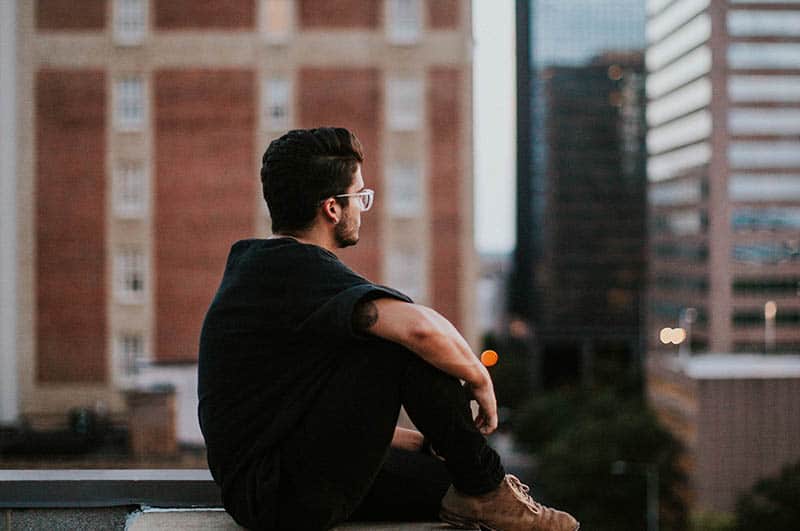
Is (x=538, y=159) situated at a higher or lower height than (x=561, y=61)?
lower

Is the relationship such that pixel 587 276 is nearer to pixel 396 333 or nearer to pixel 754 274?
pixel 754 274

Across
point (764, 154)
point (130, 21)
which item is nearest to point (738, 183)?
point (764, 154)

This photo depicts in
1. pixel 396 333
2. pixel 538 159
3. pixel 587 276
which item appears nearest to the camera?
pixel 396 333

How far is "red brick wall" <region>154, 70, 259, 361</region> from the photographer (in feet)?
77.4

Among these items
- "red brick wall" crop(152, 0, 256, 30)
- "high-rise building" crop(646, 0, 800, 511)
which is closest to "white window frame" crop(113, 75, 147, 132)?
"red brick wall" crop(152, 0, 256, 30)

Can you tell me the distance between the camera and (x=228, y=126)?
23562 mm

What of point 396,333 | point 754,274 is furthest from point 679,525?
point 754,274

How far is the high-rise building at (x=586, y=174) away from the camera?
6394 cm

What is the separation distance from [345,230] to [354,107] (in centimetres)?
2212

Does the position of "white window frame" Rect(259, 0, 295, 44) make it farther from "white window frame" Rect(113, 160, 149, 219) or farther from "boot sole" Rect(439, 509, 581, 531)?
"boot sole" Rect(439, 509, 581, 531)

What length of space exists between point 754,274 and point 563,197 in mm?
17125

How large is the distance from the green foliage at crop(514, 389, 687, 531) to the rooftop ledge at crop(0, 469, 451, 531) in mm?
18633

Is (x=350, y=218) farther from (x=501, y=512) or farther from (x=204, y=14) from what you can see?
(x=204, y=14)

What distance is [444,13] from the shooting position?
2272 cm
